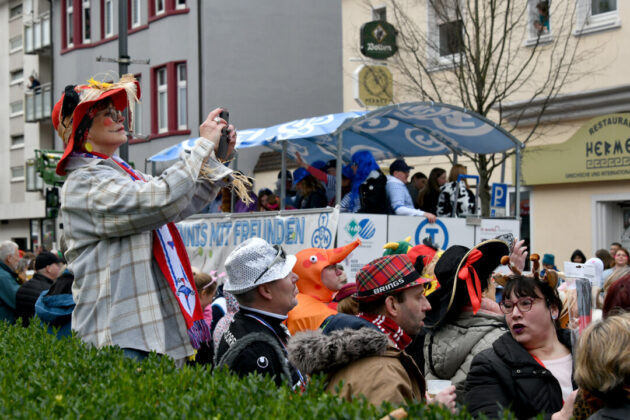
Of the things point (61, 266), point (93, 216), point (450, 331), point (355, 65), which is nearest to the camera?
point (93, 216)

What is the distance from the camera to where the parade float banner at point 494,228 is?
38.0ft

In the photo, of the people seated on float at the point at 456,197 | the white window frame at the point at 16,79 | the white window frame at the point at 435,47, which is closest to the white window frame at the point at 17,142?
the white window frame at the point at 16,79

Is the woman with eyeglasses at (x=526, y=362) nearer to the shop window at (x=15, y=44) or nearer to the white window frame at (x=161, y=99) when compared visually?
the white window frame at (x=161, y=99)

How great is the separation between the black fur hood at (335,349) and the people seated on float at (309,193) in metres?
8.56

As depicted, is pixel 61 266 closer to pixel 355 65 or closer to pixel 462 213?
pixel 462 213

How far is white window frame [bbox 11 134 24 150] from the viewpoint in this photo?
4206cm

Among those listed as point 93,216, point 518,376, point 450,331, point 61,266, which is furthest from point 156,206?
point 61,266

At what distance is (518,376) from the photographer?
4.26m

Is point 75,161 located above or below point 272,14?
below

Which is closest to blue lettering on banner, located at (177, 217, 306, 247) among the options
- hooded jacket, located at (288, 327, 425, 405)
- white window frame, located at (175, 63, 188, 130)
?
hooded jacket, located at (288, 327, 425, 405)

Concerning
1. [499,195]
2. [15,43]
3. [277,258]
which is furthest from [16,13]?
[277,258]

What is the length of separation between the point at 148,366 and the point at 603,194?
49.3ft

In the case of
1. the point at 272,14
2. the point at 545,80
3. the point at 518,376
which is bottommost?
the point at 518,376

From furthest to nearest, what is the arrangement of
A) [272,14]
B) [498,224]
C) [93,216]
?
[272,14] < [498,224] < [93,216]
